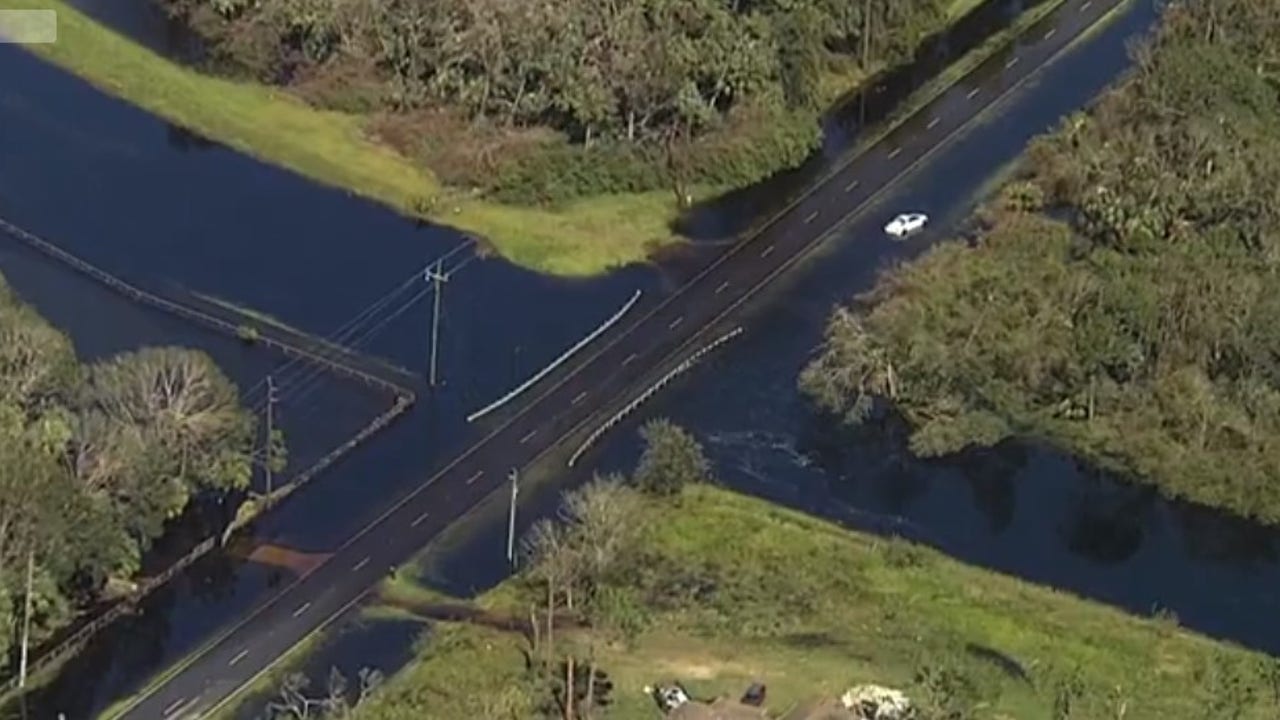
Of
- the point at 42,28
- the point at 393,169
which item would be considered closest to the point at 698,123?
the point at 393,169

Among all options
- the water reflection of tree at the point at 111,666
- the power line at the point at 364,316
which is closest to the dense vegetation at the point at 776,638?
the water reflection of tree at the point at 111,666

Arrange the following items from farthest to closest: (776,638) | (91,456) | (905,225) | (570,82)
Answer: (570,82) → (905,225) → (91,456) → (776,638)

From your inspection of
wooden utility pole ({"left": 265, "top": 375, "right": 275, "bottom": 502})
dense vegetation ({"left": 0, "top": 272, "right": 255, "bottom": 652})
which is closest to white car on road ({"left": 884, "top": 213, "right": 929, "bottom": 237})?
wooden utility pole ({"left": 265, "top": 375, "right": 275, "bottom": 502})

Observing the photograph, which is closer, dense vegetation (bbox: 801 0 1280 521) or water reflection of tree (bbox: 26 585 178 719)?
water reflection of tree (bbox: 26 585 178 719)

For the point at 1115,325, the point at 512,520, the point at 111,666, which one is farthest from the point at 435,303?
the point at 1115,325

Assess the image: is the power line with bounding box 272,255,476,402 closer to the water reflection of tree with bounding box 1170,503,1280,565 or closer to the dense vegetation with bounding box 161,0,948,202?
the dense vegetation with bounding box 161,0,948,202

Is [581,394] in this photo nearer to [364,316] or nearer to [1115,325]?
[364,316]

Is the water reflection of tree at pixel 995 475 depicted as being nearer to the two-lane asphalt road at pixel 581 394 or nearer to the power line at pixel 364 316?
the two-lane asphalt road at pixel 581 394
